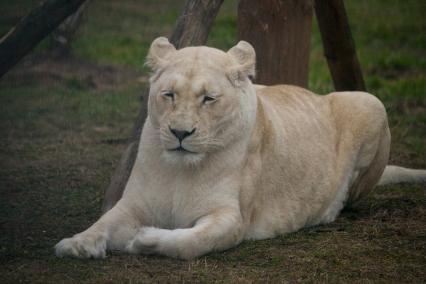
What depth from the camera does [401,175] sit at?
687cm

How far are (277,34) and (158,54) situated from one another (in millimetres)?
2198

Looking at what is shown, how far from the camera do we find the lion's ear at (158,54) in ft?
17.1

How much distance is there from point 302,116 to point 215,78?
1.22 m

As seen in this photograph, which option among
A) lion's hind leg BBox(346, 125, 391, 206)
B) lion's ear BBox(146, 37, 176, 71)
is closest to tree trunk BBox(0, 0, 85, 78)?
lion's ear BBox(146, 37, 176, 71)

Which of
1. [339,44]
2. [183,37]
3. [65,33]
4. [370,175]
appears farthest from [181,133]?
[65,33]

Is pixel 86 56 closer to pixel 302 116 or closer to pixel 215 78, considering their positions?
pixel 302 116

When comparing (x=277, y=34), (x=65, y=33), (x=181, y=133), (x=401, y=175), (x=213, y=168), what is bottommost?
(x=401, y=175)

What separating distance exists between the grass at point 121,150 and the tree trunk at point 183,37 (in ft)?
0.92

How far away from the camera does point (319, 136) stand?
610 cm

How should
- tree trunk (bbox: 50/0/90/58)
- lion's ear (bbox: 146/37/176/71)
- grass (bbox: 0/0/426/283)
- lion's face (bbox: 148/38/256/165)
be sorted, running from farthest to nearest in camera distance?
tree trunk (bbox: 50/0/90/58) < lion's ear (bbox: 146/37/176/71) < lion's face (bbox: 148/38/256/165) < grass (bbox: 0/0/426/283)

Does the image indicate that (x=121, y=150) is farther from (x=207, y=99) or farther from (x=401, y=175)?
(x=207, y=99)

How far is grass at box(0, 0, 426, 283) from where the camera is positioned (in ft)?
15.5

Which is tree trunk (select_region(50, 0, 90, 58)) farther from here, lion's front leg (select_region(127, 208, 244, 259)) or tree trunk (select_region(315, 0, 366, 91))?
lion's front leg (select_region(127, 208, 244, 259))

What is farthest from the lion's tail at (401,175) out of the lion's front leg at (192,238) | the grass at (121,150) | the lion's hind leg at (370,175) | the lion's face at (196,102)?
the lion's front leg at (192,238)
